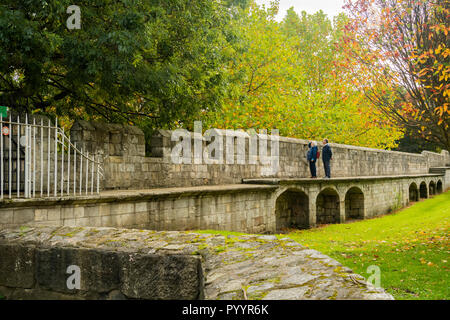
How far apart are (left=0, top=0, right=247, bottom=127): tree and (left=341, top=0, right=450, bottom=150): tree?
3.70 m

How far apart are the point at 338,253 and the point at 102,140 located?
16.5ft

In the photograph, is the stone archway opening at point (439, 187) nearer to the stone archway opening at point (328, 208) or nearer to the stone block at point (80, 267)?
the stone archway opening at point (328, 208)

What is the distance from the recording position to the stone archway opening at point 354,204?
1762 cm

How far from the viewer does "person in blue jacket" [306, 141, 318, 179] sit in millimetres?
14133

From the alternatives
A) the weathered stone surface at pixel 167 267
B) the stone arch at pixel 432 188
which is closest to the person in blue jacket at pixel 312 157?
the weathered stone surface at pixel 167 267

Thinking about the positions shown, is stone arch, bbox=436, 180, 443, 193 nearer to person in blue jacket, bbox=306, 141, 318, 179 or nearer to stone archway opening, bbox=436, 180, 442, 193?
stone archway opening, bbox=436, 180, 442, 193

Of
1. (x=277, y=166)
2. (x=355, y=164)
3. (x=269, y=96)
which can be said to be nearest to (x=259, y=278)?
(x=277, y=166)

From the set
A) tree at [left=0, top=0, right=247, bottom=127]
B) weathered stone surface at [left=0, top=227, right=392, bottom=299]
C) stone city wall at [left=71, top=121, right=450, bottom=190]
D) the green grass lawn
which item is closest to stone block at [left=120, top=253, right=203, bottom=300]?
weathered stone surface at [left=0, top=227, right=392, bottom=299]

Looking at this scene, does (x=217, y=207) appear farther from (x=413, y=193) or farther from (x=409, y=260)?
(x=413, y=193)

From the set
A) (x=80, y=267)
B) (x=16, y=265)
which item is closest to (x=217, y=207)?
(x=16, y=265)

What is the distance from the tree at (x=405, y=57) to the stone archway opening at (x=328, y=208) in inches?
253

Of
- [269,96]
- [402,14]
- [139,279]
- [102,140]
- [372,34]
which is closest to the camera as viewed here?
[139,279]
